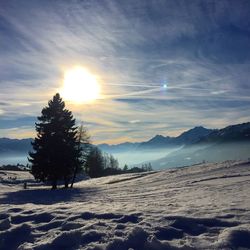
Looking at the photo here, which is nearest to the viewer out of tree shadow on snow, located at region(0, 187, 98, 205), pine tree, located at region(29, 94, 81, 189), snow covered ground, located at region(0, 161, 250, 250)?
snow covered ground, located at region(0, 161, 250, 250)

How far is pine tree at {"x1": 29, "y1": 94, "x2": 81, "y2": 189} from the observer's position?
4253cm

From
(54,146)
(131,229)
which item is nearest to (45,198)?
(54,146)

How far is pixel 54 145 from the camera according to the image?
141 ft

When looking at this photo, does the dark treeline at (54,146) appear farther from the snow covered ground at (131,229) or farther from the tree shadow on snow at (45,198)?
the snow covered ground at (131,229)

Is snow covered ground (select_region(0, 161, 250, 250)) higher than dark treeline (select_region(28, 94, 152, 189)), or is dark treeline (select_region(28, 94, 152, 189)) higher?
dark treeline (select_region(28, 94, 152, 189))

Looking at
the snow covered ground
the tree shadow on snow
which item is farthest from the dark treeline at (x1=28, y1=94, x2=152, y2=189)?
the snow covered ground

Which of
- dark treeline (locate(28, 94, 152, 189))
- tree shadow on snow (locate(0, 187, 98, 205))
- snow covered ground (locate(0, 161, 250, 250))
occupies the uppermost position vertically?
dark treeline (locate(28, 94, 152, 189))

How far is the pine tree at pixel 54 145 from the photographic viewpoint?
140ft

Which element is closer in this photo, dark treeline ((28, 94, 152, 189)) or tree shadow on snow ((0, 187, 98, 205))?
tree shadow on snow ((0, 187, 98, 205))

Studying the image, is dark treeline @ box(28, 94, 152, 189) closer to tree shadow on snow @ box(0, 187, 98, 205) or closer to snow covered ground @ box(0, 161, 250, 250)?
tree shadow on snow @ box(0, 187, 98, 205)

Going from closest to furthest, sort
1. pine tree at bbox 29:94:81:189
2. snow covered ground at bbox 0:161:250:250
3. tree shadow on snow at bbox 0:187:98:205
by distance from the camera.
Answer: snow covered ground at bbox 0:161:250:250 < tree shadow on snow at bbox 0:187:98:205 < pine tree at bbox 29:94:81:189

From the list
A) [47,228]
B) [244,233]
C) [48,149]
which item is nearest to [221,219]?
[244,233]

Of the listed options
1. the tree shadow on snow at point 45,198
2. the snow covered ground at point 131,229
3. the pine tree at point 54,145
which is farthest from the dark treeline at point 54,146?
the snow covered ground at point 131,229

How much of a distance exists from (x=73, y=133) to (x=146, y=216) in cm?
3348
